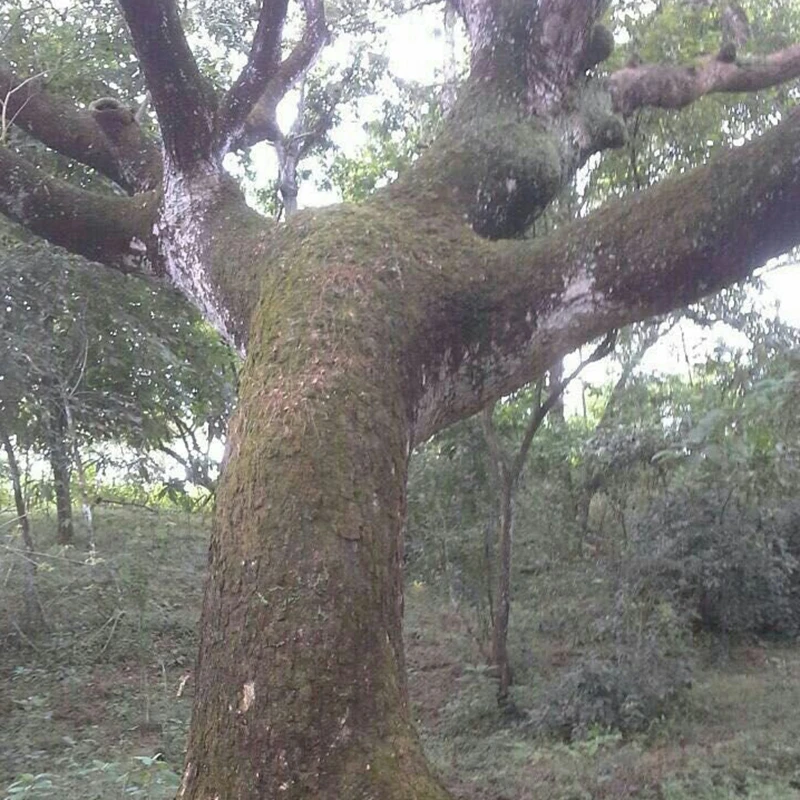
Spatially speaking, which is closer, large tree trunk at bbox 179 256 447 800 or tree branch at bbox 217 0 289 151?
large tree trunk at bbox 179 256 447 800

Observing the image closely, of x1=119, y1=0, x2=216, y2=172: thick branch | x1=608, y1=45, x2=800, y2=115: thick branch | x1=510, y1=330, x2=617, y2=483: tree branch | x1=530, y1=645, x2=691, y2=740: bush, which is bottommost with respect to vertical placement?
x1=530, y1=645, x2=691, y2=740: bush

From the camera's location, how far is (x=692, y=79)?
18.0ft

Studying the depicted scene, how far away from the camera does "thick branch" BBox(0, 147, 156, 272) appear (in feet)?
14.7

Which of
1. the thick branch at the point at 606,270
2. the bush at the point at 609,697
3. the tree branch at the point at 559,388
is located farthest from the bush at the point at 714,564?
the thick branch at the point at 606,270

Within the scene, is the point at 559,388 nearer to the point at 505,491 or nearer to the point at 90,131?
the point at 505,491

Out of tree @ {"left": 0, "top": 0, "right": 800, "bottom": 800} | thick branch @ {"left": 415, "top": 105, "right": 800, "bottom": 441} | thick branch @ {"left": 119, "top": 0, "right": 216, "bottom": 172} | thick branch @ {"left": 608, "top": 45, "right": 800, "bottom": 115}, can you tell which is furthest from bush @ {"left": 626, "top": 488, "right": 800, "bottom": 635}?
thick branch @ {"left": 119, "top": 0, "right": 216, "bottom": 172}

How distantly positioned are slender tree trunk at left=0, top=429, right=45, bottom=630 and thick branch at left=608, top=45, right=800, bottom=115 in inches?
174

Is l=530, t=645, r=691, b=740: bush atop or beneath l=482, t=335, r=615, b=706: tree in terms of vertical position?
beneath

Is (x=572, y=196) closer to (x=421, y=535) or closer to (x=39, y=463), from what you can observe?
(x=421, y=535)

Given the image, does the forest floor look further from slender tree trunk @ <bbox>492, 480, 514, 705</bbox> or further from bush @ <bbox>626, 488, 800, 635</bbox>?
bush @ <bbox>626, 488, 800, 635</bbox>

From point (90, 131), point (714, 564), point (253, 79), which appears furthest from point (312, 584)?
point (714, 564)

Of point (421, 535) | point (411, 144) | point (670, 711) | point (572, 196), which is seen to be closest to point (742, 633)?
point (670, 711)

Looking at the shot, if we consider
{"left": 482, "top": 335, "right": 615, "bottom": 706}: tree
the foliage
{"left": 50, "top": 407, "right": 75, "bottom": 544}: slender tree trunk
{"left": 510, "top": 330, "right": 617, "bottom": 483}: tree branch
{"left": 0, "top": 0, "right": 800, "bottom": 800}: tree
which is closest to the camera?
{"left": 0, "top": 0, "right": 800, "bottom": 800}: tree

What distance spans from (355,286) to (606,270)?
0.89 metres
